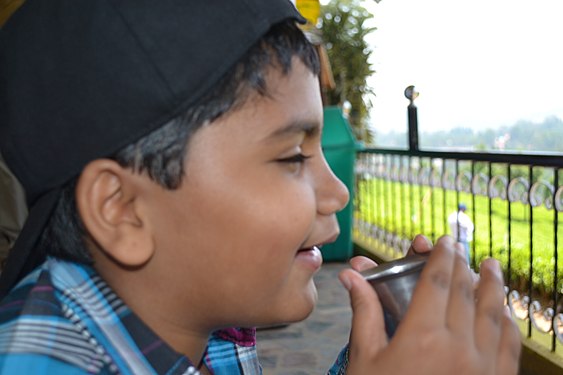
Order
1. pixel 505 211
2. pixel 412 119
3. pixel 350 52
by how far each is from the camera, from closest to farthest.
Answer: pixel 412 119 < pixel 505 211 < pixel 350 52

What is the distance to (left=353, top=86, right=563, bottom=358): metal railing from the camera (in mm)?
3016

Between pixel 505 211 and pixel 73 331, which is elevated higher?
pixel 73 331

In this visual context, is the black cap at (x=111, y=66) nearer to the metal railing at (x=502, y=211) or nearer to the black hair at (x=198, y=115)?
the black hair at (x=198, y=115)

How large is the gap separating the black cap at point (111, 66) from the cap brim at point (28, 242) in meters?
0.05

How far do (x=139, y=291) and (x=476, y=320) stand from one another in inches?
19.6

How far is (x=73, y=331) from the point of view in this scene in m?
0.75

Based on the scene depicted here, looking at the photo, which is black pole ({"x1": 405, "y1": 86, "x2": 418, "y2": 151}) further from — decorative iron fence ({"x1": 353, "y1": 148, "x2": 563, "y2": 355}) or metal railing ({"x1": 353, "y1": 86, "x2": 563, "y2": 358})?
decorative iron fence ({"x1": 353, "y1": 148, "x2": 563, "y2": 355})

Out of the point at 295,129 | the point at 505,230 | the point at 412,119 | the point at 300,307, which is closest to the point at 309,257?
the point at 300,307

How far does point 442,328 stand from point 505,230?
191 inches

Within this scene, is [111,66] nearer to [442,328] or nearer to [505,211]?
[442,328]

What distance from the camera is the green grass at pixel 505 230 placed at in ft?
12.2

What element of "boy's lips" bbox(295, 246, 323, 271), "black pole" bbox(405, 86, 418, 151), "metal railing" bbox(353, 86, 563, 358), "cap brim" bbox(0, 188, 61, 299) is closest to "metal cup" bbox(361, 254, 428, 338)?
"boy's lips" bbox(295, 246, 323, 271)

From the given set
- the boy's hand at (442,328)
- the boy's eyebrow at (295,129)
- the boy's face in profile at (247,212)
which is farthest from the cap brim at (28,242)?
the boy's hand at (442,328)

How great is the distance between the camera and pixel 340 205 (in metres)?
0.88
